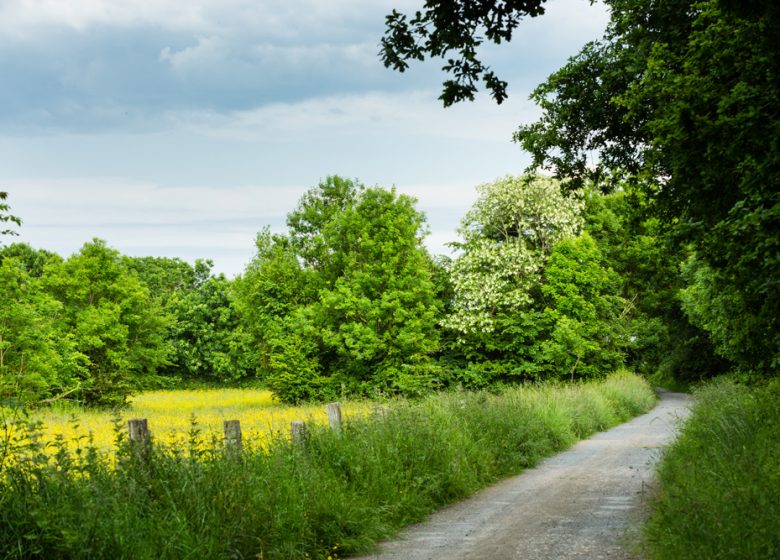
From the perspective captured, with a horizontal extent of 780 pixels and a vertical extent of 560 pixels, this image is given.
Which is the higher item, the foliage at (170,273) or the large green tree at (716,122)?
the foliage at (170,273)

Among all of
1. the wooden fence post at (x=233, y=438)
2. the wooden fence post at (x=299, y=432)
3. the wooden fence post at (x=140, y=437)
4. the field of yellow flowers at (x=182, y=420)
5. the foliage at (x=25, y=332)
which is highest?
the foliage at (x=25, y=332)

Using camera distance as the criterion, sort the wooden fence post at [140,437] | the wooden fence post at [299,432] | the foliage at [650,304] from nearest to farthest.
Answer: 1. the wooden fence post at [140,437]
2. the wooden fence post at [299,432]
3. the foliage at [650,304]

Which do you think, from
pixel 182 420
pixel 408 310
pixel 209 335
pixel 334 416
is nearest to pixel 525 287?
pixel 408 310

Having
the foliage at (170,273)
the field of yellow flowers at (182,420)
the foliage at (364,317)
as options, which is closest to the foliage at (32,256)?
the foliage at (170,273)

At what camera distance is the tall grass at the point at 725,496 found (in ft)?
18.2

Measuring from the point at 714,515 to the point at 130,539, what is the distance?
204 inches

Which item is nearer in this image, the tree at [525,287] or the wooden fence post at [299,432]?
the wooden fence post at [299,432]

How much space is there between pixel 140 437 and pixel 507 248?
28.5 metres

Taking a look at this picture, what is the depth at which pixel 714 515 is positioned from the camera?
6.04 metres

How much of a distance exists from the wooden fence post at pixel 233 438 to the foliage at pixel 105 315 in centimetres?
3016

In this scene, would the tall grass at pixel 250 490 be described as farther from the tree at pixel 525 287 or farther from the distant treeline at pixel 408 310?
the tree at pixel 525 287

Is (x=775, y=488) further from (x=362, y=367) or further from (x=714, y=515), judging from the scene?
(x=362, y=367)

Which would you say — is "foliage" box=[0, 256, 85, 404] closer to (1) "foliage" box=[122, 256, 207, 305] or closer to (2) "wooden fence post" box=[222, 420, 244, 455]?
(2) "wooden fence post" box=[222, 420, 244, 455]

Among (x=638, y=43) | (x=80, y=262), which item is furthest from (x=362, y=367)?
(x=638, y=43)
